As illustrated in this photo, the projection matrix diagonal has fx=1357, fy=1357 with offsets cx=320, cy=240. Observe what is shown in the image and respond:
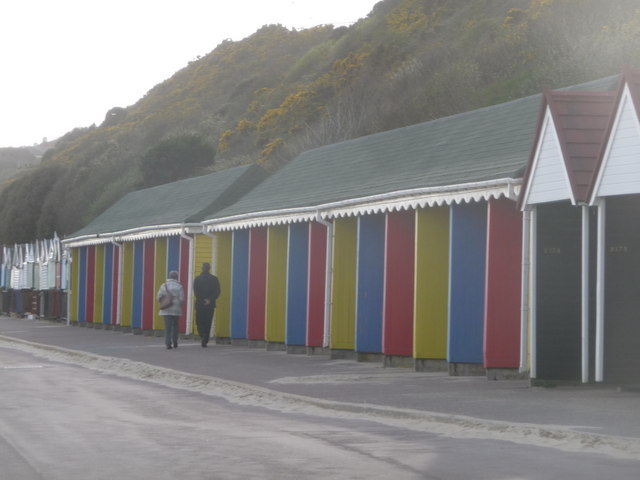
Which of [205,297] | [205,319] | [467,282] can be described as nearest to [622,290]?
[467,282]

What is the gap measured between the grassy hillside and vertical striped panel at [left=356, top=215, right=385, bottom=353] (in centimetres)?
931

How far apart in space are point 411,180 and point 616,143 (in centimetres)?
651

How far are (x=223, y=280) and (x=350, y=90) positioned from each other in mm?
35317

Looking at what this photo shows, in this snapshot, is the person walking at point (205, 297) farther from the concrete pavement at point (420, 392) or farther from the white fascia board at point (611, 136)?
the white fascia board at point (611, 136)

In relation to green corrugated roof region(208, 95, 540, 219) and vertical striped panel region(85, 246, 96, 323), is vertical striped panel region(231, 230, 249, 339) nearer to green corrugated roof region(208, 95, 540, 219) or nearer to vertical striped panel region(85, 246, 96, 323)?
green corrugated roof region(208, 95, 540, 219)

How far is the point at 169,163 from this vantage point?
72438 millimetres

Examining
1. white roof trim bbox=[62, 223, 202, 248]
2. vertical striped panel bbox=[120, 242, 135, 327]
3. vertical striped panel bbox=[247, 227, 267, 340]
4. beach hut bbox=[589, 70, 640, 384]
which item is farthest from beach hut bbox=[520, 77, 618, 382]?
vertical striped panel bbox=[120, 242, 135, 327]

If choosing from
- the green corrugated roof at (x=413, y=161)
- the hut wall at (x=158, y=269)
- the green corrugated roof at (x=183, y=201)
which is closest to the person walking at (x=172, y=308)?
the green corrugated roof at (x=413, y=161)

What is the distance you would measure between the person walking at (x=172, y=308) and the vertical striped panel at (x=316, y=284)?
12.8 ft

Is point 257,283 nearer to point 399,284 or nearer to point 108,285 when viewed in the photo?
point 399,284

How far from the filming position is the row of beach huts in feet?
53.4

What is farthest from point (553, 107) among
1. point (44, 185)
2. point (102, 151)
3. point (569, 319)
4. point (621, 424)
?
point (102, 151)

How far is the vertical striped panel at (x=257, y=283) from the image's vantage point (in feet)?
95.8

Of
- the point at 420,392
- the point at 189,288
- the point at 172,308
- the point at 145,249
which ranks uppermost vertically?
the point at 145,249
